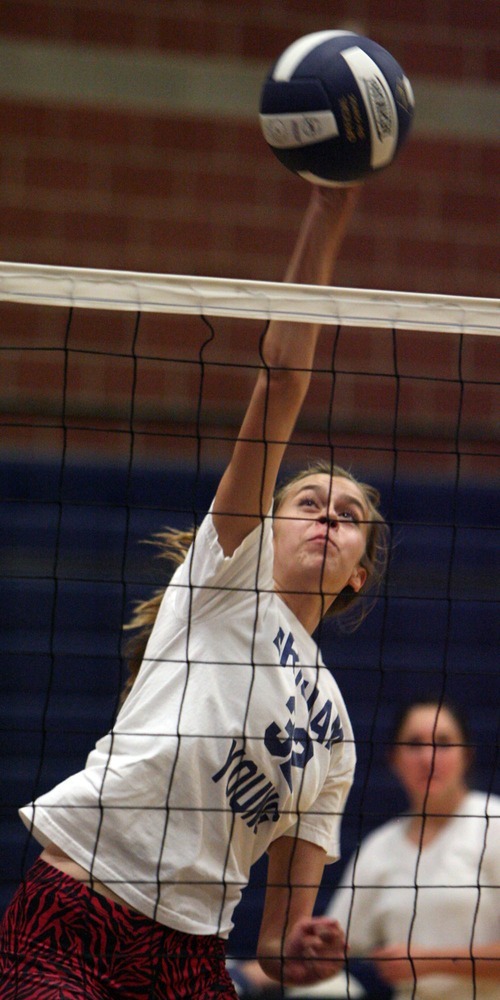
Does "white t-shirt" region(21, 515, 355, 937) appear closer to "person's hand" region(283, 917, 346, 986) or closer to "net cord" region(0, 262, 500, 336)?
"person's hand" region(283, 917, 346, 986)

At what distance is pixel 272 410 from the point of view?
2.59m

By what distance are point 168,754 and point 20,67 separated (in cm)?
368

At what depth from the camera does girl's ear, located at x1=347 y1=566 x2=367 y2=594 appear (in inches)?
122

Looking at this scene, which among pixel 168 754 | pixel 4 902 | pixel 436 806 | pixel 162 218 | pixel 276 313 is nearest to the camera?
pixel 168 754

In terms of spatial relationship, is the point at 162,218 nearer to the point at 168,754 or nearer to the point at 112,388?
the point at 112,388

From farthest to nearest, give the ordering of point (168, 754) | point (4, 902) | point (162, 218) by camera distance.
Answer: point (162, 218)
point (4, 902)
point (168, 754)

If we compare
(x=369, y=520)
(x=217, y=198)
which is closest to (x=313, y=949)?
(x=369, y=520)

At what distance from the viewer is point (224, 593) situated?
2.67 metres

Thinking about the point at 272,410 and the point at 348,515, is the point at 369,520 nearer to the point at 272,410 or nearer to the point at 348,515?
the point at 348,515

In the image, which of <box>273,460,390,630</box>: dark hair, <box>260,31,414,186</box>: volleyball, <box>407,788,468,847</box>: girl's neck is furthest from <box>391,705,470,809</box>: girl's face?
<box>260,31,414,186</box>: volleyball

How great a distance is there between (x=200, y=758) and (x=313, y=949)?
446 mm

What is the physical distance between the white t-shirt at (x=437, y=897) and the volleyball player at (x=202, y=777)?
1.14 metres

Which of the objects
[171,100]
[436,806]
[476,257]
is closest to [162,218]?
[171,100]

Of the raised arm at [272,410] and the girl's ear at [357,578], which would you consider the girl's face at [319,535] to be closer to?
the girl's ear at [357,578]
